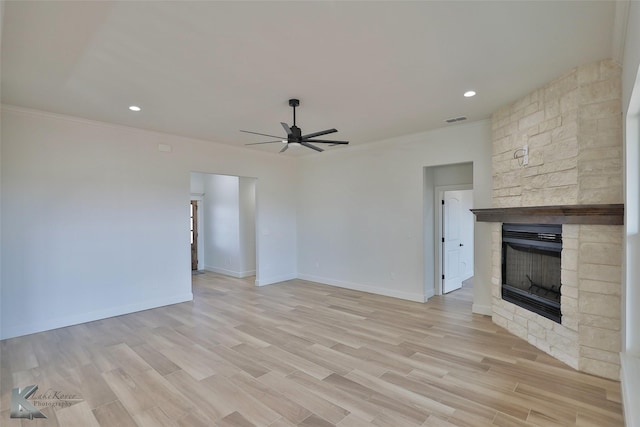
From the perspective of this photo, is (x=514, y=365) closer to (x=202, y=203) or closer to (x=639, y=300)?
(x=639, y=300)

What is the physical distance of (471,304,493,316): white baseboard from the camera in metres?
4.71

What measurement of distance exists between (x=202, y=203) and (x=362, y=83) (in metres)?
7.04

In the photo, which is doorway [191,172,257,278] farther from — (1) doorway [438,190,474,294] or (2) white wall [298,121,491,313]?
(1) doorway [438,190,474,294]

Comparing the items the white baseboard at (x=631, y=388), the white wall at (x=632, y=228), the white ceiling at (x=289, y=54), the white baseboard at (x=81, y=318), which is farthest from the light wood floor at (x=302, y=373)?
the white ceiling at (x=289, y=54)

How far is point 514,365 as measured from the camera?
10.4 ft

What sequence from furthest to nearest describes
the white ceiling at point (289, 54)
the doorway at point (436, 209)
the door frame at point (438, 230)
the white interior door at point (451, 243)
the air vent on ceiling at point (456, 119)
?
the white interior door at point (451, 243)
the door frame at point (438, 230)
the doorway at point (436, 209)
the air vent on ceiling at point (456, 119)
the white ceiling at point (289, 54)

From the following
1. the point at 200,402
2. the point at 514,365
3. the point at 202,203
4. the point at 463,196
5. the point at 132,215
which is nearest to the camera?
the point at 200,402

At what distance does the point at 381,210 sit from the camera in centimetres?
605

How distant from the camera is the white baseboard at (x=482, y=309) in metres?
4.71

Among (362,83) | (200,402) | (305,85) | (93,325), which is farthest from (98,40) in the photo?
(93,325)

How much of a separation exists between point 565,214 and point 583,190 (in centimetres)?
28

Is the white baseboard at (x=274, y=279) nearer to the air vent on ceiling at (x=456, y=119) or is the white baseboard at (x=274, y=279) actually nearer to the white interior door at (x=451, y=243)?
the white interior door at (x=451, y=243)

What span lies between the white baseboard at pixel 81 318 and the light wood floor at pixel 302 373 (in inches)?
7.2

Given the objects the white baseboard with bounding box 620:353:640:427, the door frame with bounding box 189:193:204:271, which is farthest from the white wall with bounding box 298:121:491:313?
the door frame with bounding box 189:193:204:271
